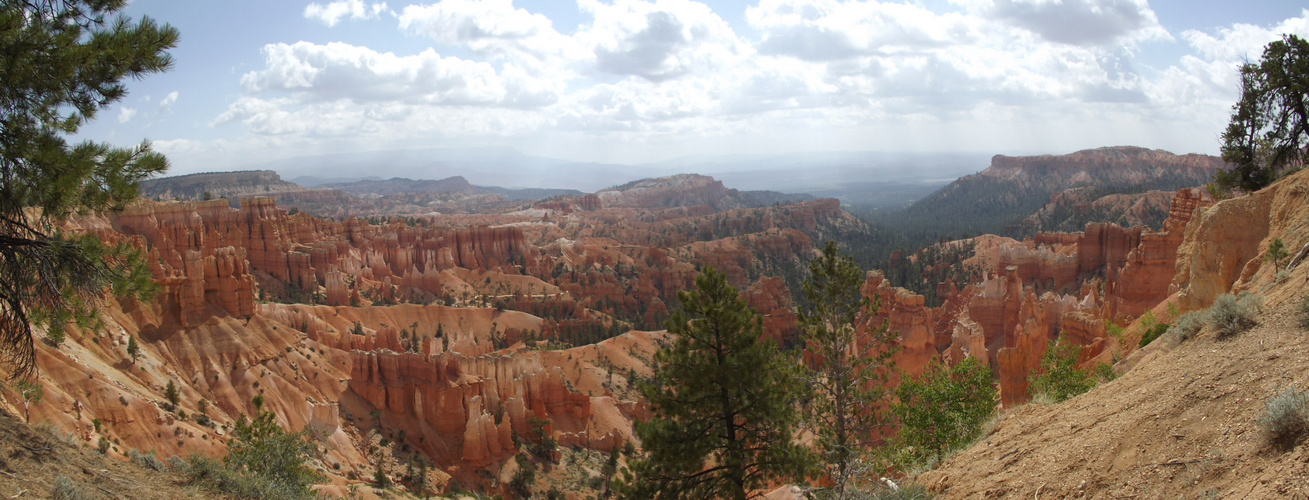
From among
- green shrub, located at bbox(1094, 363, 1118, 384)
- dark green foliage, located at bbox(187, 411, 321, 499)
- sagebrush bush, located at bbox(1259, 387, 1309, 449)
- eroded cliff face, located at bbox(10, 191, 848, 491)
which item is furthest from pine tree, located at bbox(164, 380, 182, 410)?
sagebrush bush, located at bbox(1259, 387, 1309, 449)

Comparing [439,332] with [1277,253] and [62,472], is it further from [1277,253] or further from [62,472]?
[1277,253]

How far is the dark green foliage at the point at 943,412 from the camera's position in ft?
51.2

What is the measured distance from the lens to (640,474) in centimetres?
1348

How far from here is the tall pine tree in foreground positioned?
1293 centimetres

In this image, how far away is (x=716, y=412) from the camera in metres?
13.4

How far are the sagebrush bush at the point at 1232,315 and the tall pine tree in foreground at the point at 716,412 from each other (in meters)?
6.48

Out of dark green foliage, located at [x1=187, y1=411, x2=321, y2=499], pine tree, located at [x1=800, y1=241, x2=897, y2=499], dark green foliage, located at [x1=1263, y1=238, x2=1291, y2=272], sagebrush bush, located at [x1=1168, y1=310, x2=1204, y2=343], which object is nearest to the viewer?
sagebrush bush, located at [x1=1168, y1=310, x2=1204, y2=343]

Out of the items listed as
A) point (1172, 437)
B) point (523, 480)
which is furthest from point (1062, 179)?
point (1172, 437)

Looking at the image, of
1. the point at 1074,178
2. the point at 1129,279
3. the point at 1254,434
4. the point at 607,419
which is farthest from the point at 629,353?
the point at 1074,178

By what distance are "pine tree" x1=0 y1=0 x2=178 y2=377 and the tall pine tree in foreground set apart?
8.51 meters

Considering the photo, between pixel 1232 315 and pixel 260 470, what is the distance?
18860mm

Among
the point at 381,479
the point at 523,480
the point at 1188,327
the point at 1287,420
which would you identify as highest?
the point at 1287,420

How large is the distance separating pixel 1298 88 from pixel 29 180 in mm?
27165

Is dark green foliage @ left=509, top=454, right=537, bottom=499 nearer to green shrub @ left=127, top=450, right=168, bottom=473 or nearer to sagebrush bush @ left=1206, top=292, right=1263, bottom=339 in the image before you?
green shrub @ left=127, top=450, right=168, bottom=473
